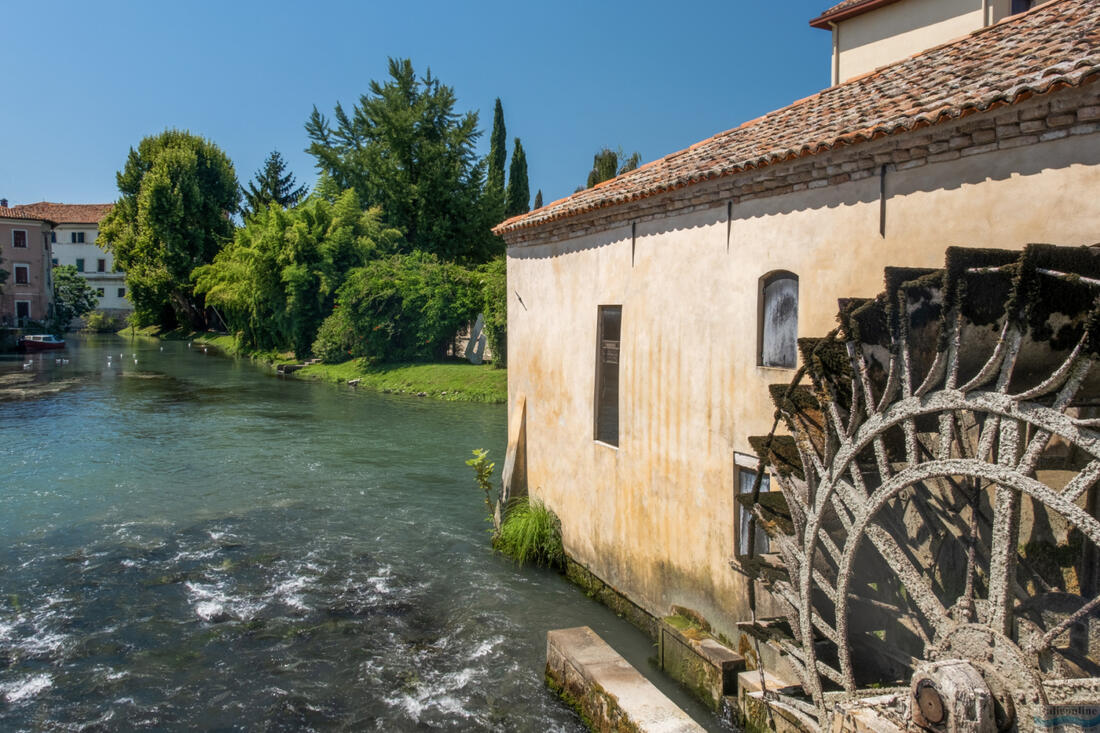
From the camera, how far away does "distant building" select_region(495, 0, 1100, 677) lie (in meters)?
4.98

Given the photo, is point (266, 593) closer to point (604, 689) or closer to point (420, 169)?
point (604, 689)

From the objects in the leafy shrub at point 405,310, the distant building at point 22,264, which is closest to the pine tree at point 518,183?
the leafy shrub at point 405,310

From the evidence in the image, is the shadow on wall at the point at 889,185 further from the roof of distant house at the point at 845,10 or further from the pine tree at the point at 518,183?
the pine tree at the point at 518,183

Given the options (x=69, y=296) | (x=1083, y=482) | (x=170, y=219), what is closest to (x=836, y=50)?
(x=1083, y=482)

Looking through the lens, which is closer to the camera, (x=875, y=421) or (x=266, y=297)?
(x=875, y=421)

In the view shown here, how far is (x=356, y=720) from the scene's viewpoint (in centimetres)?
696

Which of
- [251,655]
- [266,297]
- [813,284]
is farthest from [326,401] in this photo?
[813,284]

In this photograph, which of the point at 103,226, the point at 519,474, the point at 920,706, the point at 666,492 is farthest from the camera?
the point at 103,226

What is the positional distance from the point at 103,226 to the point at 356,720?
5884 cm

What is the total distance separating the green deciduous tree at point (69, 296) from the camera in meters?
58.4

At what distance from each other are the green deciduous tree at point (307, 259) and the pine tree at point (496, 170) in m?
5.24

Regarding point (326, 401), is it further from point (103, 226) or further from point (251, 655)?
point (103, 226)

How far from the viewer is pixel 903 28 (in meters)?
11.8

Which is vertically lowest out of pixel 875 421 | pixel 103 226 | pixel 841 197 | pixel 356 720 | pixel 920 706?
pixel 356 720
